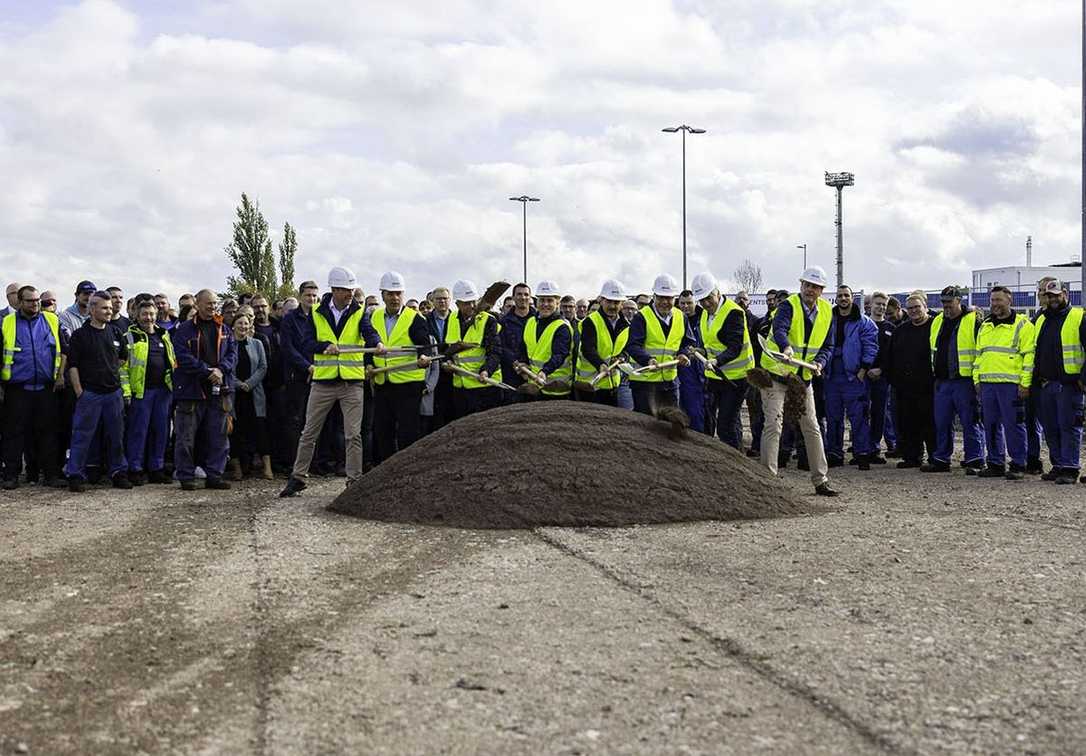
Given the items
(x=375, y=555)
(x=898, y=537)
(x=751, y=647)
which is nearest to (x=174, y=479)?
(x=375, y=555)

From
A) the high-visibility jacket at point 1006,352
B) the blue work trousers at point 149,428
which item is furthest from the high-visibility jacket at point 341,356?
the high-visibility jacket at point 1006,352

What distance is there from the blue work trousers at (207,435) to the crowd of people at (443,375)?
0.07 ft

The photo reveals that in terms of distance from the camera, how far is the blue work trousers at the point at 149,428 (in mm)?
13258

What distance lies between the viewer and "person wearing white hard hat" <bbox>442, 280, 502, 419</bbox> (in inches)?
532

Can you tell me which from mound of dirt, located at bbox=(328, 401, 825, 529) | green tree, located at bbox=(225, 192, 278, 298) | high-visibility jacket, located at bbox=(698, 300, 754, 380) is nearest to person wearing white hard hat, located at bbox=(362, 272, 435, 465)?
mound of dirt, located at bbox=(328, 401, 825, 529)

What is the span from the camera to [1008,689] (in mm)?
5305

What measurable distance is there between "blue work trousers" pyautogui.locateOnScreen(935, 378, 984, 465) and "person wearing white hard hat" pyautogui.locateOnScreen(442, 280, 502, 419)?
17.7 ft

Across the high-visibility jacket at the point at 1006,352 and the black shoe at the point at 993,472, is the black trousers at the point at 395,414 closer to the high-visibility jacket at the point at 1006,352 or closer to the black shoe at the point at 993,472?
the high-visibility jacket at the point at 1006,352

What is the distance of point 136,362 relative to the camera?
13.3m

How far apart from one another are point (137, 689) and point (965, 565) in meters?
5.52

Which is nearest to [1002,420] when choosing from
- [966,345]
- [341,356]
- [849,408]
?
[966,345]

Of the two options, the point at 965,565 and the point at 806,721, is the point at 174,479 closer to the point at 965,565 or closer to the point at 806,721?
the point at 965,565

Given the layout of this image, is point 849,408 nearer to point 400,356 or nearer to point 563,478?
point 400,356

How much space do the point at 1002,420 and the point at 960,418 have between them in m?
0.61
